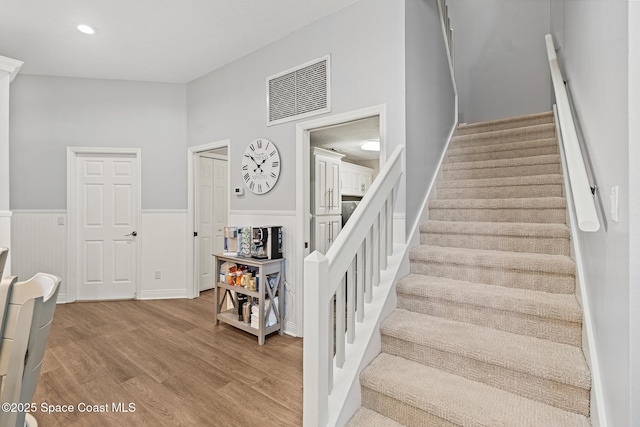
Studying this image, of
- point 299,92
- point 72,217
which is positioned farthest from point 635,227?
point 72,217

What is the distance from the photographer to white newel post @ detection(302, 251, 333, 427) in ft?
4.71

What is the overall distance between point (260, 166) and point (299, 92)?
2.93ft

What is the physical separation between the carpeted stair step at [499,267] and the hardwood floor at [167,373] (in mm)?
1290

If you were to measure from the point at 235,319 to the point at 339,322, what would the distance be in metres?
1.95

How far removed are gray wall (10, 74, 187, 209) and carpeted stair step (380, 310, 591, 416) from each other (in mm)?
3685

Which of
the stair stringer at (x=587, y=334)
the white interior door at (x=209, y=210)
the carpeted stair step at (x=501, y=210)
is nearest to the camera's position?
the stair stringer at (x=587, y=334)

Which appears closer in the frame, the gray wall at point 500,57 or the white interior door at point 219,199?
the gray wall at point 500,57

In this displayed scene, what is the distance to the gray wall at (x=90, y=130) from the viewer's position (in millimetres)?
4094

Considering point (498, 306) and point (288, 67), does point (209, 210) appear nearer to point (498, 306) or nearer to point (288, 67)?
point (288, 67)

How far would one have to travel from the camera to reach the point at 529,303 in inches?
66.5

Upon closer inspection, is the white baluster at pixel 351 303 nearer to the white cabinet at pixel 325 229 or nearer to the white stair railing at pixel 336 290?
the white stair railing at pixel 336 290

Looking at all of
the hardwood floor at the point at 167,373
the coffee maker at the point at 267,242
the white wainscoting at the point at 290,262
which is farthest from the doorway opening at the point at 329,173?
the hardwood floor at the point at 167,373

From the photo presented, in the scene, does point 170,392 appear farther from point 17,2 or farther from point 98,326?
point 17,2

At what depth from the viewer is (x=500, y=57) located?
4699 mm
